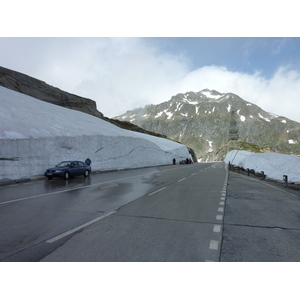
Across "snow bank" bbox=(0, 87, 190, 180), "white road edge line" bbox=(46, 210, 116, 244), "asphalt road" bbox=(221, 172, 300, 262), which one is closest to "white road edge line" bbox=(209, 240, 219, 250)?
"asphalt road" bbox=(221, 172, 300, 262)

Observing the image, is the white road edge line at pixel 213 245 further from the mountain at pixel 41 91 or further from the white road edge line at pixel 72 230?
the mountain at pixel 41 91

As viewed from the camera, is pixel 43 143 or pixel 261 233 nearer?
pixel 261 233

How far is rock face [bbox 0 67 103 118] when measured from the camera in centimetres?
5956

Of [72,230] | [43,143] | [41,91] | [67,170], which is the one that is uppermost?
[41,91]

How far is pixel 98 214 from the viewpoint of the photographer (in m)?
6.97

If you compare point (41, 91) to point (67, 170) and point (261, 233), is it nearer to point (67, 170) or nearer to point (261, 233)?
point (67, 170)

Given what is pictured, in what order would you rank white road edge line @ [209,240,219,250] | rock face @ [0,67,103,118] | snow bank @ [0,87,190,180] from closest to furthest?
white road edge line @ [209,240,219,250], snow bank @ [0,87,190,180], rock face @ [0,67,103,118]

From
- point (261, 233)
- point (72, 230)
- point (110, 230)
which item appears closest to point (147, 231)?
point (110, 230)

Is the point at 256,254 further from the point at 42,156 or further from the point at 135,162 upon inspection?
the point at 135,162

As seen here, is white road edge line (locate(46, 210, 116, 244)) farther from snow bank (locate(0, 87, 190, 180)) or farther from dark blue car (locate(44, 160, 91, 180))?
snow bank (locate(0, 87, 190, 180))

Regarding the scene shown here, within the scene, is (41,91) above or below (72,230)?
above

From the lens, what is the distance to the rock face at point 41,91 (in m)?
59.6

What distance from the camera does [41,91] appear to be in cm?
6675

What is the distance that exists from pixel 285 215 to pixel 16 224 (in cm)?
757
